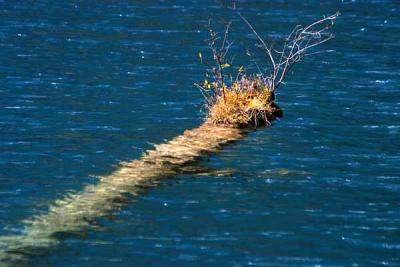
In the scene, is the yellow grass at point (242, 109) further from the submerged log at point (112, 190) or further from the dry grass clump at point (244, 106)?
the submerged log at point (112, 190)

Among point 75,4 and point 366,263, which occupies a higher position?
point 75,4

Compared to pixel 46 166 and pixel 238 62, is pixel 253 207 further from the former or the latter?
pixel 238 62

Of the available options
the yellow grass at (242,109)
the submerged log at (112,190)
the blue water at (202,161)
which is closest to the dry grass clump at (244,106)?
the yellow grass at (242,109)

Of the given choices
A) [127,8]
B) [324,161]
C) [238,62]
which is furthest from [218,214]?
[127,8]

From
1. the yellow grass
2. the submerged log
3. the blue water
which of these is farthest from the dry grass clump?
the blue water

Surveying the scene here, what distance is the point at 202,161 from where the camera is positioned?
87.9ft

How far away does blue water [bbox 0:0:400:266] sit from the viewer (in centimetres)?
2031

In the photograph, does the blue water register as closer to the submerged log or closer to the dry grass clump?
the submerged log

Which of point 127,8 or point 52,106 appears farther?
point 127,8

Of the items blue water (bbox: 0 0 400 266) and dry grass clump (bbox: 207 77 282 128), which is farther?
dry grass clump (bbox: 207 77 282 128)

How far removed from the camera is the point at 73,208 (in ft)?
72.3

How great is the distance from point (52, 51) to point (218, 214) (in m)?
27.1

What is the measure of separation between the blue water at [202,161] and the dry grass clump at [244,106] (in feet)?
2.11

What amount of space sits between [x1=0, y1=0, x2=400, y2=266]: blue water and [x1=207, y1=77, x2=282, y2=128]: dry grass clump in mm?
642
